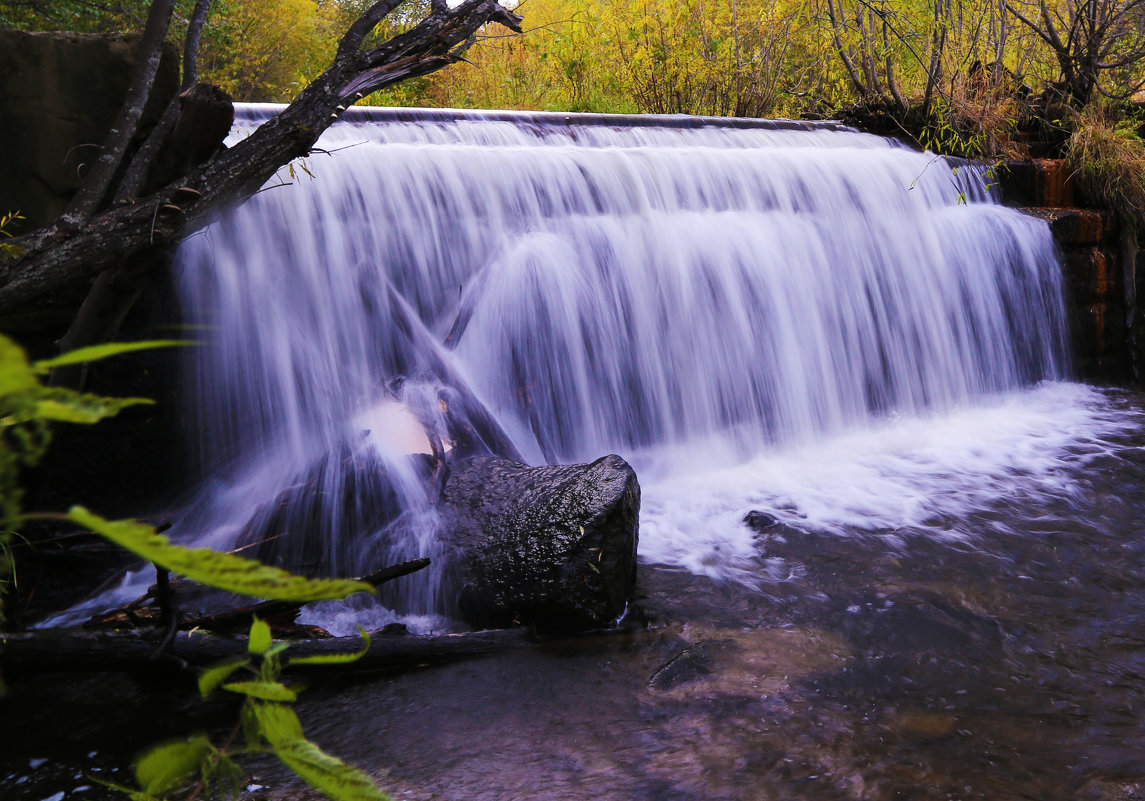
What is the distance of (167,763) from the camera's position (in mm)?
678

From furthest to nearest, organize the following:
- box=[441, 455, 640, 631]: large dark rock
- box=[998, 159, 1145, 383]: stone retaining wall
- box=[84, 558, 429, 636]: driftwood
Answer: box=[998, 159, 1145, 383]: stone retaining wall → box=[441, 455, 640, 631]: large dark rock → box=[84, 558, 429, 636]: driftwood

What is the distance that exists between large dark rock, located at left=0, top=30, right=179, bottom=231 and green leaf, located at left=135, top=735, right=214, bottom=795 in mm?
4174

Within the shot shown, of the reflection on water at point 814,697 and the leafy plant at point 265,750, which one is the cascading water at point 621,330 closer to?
the reflection on water at point 814,697

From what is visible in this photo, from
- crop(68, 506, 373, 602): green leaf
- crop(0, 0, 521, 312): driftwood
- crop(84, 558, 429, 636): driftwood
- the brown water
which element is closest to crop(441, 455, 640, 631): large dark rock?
the brown water

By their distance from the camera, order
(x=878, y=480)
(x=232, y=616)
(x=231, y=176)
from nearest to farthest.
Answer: (x=232, y=616) → (x=231, y=176) → (x=878, y=480)

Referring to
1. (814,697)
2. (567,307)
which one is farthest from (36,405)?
(567,307)

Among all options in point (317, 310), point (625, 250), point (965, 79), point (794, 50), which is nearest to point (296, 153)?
point (317, 310)

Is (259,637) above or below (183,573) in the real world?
below

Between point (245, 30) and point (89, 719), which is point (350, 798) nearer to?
point (89, 719)

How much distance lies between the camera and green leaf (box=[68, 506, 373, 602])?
508mm

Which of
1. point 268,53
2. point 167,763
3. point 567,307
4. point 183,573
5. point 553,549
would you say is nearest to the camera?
point 183,573

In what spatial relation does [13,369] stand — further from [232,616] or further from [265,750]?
[232,616]

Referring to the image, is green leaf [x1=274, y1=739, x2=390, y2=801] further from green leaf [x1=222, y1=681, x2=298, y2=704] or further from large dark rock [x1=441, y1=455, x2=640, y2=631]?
large dark rock [x1=441, y1=455, x2=640, y2=631]

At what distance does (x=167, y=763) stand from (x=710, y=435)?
16.5 feet
